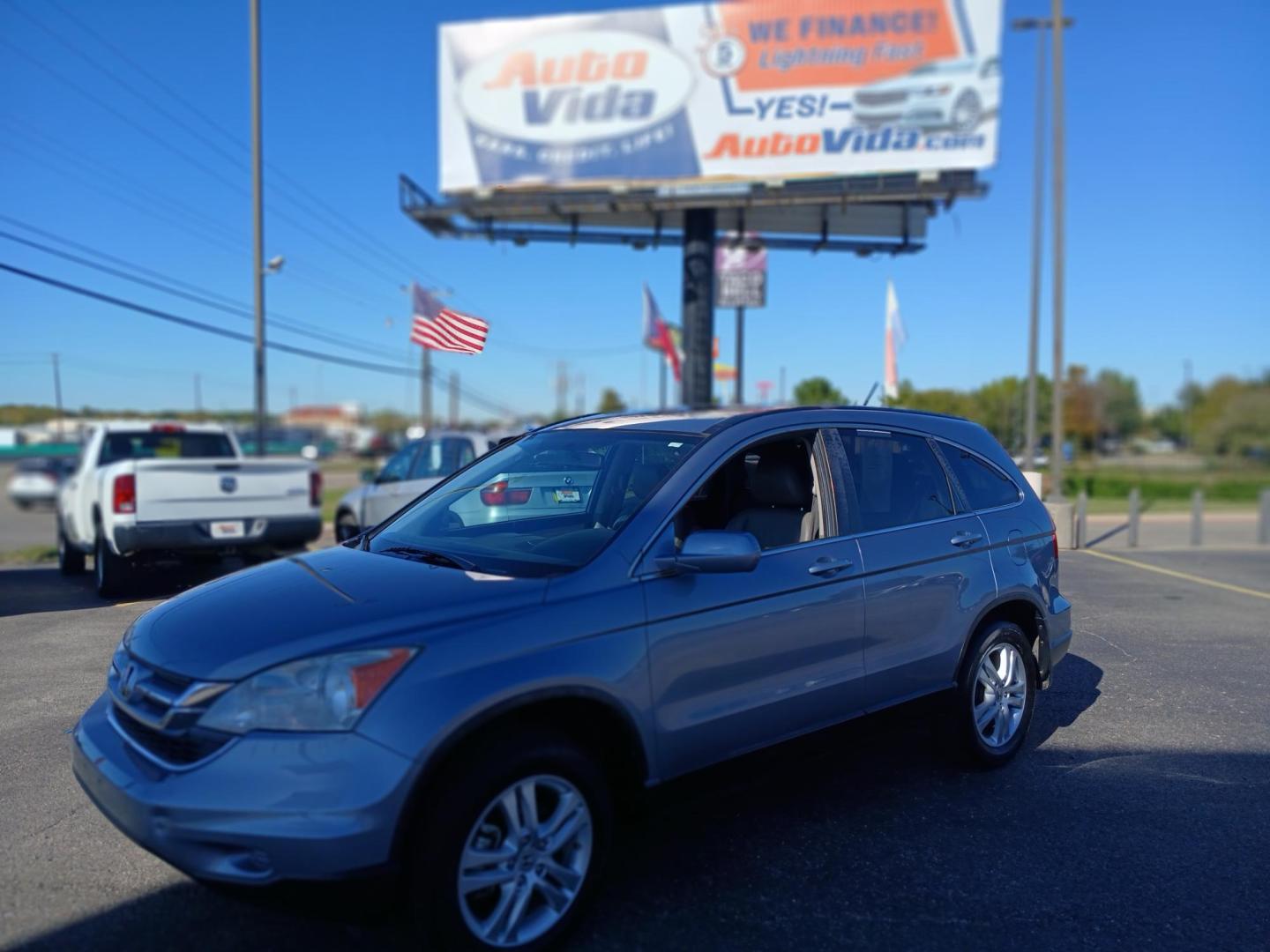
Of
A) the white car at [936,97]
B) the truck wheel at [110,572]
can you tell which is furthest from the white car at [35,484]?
the white car at [936,97]

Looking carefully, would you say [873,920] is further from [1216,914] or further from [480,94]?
[480,94]

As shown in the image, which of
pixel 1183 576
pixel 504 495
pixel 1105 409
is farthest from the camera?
pixel 1105 409

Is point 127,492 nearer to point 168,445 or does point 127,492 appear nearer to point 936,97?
point 168,445

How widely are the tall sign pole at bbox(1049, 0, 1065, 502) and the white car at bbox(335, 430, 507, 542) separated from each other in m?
12.2

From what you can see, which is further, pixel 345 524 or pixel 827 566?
pixel 345 524

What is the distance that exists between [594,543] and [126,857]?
226 centimetres

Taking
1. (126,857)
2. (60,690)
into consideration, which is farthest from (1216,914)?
(60,690)

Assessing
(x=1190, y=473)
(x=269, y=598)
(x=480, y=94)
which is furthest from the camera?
(x=1190, y=473)

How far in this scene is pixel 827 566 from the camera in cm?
394

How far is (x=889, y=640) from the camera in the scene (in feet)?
13.8

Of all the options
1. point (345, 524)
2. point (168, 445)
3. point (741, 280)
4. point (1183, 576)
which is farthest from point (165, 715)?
point (741, 280)

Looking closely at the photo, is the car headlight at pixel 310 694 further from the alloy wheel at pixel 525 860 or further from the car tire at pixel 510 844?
the alloy wheel at pixel 525 860

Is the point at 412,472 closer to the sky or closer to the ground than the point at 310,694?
closer to the sky

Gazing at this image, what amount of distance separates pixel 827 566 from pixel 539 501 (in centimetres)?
141
